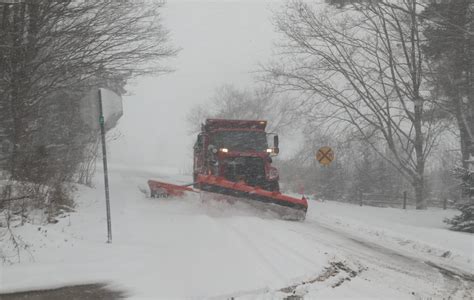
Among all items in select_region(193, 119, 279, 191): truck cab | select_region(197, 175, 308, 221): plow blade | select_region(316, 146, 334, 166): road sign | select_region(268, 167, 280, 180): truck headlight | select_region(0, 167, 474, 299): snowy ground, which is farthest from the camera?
select_region(316, 146, 334, 166): road sign

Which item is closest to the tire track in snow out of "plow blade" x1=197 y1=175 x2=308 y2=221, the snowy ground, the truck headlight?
the snowy ground

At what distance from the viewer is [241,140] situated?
48.5ft

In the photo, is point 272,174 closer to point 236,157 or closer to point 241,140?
point 236,157

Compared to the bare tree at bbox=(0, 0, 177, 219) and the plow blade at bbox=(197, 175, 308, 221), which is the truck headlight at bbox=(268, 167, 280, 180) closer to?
the plow blade at bbox=(197, 175, 308, 221)

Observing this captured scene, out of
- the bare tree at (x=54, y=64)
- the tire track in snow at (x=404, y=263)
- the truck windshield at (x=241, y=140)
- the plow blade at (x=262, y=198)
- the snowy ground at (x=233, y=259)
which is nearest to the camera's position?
the snowy ground at (x=233, y=259)

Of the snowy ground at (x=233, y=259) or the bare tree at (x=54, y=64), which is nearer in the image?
the snowy ground at (x=233, y=259)

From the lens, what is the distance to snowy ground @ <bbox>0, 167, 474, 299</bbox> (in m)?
5.57

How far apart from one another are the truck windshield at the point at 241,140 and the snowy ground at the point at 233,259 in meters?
3.48

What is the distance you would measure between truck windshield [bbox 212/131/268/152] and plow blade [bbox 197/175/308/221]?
2192 mm

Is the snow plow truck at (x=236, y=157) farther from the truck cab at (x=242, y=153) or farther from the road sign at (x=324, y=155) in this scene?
the road sign at (x=324, y=155)

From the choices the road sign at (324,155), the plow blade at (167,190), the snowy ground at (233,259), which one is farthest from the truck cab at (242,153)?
the road sign at (324,155)

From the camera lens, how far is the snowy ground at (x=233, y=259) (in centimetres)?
557

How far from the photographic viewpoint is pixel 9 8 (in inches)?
383

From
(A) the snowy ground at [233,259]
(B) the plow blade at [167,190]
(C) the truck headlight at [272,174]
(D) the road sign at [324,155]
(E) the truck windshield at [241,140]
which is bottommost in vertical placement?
(A) the snowy ground at [233,259]
